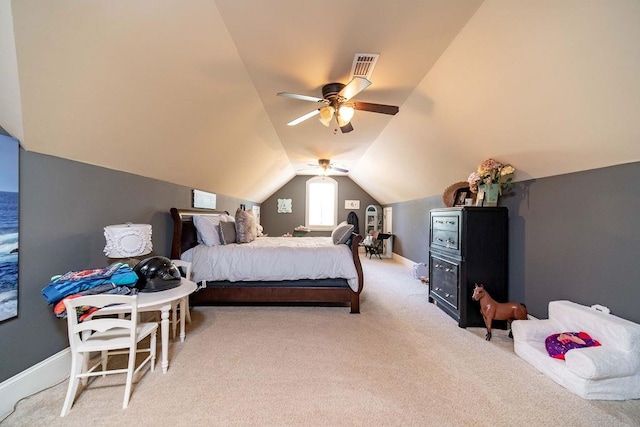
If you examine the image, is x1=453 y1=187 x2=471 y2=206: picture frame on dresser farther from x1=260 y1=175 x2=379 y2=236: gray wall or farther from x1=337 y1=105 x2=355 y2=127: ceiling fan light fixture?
x1=260 y1=175 x2=379 y2=236: gray wall

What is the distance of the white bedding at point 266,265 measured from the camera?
122 inches

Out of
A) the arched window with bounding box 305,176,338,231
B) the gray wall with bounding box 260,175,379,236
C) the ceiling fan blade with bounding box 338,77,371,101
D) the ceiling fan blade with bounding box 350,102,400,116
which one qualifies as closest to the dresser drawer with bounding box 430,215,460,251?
the ceiling fan blade with bounding box 350,102,400,116

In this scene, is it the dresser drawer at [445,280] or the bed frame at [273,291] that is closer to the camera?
the dresser drawer at [445,280]

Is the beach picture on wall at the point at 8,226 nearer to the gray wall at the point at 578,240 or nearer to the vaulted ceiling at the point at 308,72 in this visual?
the vaulted ceiling at the point at 308,72

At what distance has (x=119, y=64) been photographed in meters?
1.69

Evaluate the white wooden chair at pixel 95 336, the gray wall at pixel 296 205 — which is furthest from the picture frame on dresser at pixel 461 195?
the gray wall at pixel 296 205

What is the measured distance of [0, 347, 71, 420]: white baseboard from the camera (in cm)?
150

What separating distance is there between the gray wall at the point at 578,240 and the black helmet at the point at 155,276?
3.41m

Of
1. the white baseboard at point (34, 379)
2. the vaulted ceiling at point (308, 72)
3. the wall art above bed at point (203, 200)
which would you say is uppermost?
the vaulted ceiling at point (308, 72)

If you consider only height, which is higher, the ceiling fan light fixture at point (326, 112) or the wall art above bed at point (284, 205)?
the ceiling fan light fixture at point (326, 112)

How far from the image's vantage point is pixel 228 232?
370 cm

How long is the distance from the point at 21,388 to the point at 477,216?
387cm

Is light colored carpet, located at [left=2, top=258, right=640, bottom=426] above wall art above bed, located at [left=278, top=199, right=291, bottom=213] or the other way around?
the other way around

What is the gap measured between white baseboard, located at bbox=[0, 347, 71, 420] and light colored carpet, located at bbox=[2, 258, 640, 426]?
70 mm
